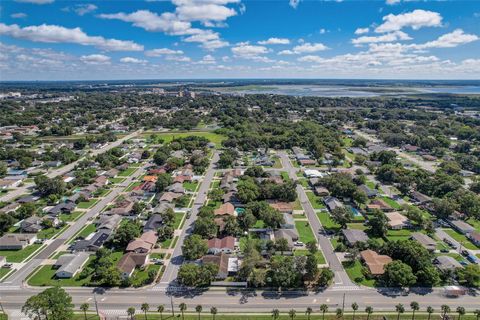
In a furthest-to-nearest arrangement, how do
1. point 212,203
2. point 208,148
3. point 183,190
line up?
point 208,148 → point 183,190 → point 212,203

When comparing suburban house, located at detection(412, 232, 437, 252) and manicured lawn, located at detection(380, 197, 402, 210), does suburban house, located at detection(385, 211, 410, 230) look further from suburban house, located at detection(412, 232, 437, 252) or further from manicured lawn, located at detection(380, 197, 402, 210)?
manicured lawn, located at detection(380, 197, 402, 210)

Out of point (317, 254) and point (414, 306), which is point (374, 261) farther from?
point (414, 306)

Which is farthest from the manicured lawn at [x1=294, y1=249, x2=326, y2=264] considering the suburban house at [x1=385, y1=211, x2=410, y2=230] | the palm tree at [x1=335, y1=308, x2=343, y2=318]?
the suburban house at [x1=385, y1=211, x2=410, y2=230]

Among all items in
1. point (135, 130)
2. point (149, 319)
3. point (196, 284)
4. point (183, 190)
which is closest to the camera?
point (149, 319)

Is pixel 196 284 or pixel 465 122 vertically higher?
pixel 465 122

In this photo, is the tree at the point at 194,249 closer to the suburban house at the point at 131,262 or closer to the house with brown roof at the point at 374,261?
the suburban house at the point at 131,262

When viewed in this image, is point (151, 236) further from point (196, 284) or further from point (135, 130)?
point (135, 130)

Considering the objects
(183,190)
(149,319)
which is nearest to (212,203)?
(183,190)
